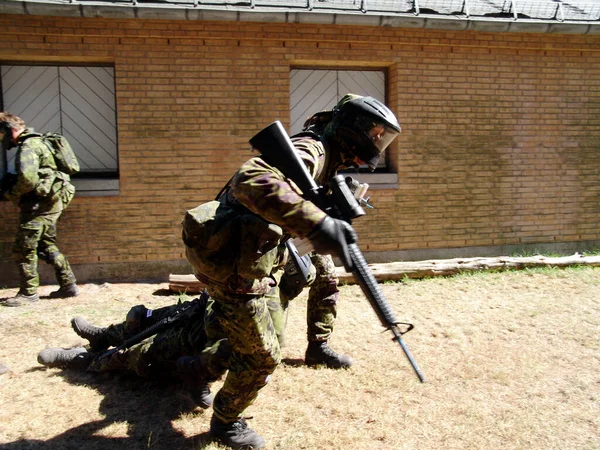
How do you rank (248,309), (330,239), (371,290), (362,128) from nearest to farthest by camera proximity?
1. (330,239)
2. (371,290)
3. (248,309)
4. (362,128)

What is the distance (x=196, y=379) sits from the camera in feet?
10.5

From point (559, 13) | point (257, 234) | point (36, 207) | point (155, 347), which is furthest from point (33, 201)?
point (559, 13)

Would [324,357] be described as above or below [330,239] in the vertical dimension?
below

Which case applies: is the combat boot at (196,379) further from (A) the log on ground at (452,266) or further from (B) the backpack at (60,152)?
(B) the backpack at (60,152)

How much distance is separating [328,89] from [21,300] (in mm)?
4745

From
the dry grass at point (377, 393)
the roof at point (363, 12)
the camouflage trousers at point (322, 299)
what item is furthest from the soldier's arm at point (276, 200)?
the roof at point (363, 12)

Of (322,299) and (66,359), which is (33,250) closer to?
(66,359)

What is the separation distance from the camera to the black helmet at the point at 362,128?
2797 mm

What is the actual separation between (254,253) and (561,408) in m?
2.30

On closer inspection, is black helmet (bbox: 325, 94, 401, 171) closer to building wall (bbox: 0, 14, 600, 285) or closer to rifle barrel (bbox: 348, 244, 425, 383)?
rifle barrel (bbox: 348, 244, 425, 383)

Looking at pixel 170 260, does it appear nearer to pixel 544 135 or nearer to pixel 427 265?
pixel 427 265

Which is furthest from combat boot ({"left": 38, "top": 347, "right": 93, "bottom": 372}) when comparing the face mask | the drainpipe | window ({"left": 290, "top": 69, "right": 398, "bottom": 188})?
the drainpipe

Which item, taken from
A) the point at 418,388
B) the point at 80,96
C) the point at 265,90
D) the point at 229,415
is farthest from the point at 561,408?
the point at 80,96

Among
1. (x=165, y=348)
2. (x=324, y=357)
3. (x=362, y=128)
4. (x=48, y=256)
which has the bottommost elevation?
(x=324, y=357)
